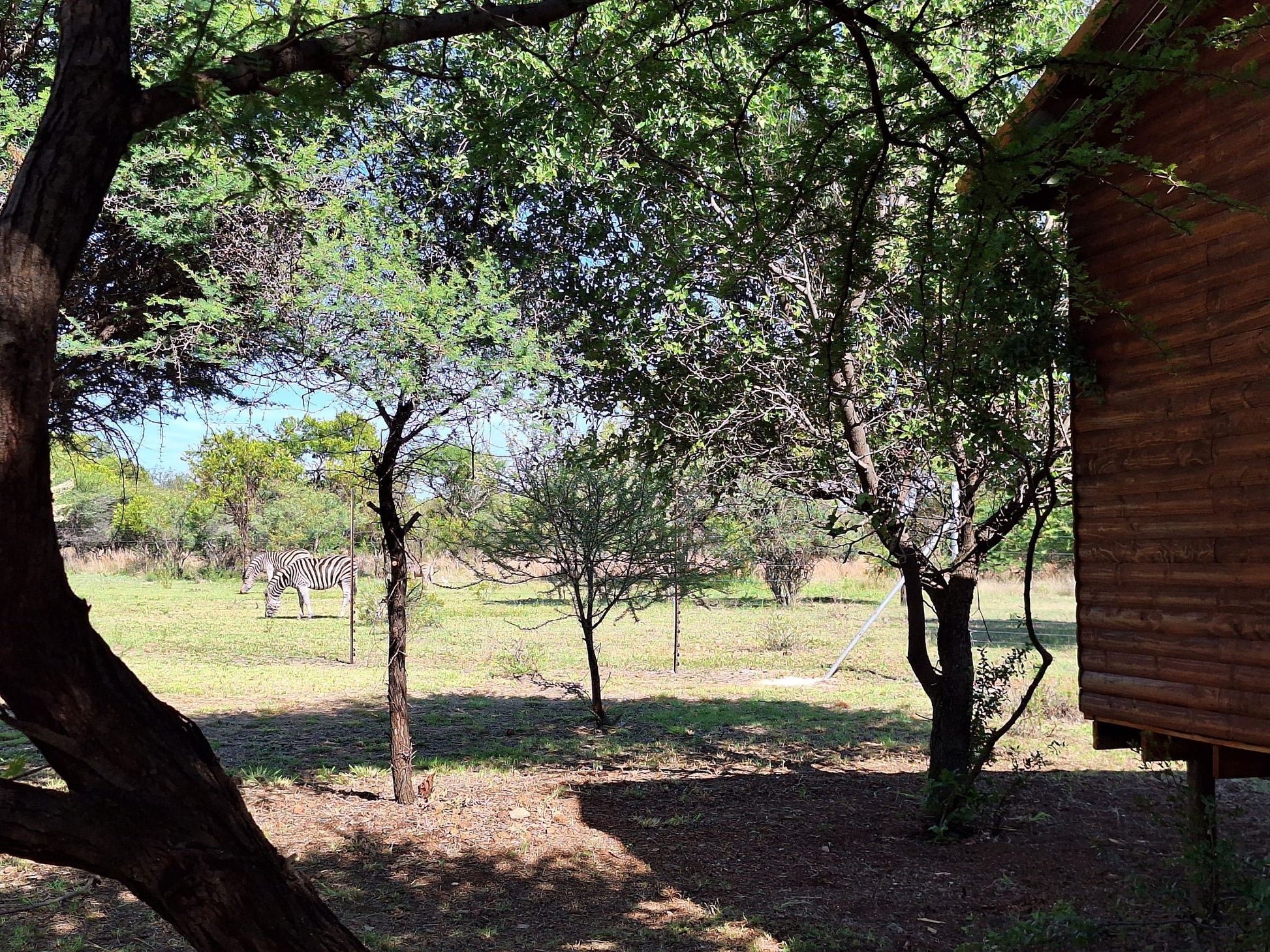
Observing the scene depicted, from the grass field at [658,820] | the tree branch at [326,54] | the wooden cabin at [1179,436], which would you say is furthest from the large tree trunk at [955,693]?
the tree branch at [326,54]

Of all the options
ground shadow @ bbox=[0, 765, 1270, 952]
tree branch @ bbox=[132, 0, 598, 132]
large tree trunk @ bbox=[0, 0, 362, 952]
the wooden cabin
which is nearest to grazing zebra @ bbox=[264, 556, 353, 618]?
ground shadow @ bbox=[0, 765, 1270, 952]

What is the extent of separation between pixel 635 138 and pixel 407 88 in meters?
4.89

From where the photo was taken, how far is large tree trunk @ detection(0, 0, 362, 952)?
2.02 meters

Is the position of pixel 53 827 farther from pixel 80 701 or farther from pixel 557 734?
pixel 557 734

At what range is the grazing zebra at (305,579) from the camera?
2219 cm

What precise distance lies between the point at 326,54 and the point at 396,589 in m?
4.91

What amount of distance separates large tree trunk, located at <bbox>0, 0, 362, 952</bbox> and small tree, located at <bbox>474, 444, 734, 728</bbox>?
735 cm

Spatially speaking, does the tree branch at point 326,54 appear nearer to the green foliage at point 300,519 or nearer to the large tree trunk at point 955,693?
the large tree trunk at point 955,693

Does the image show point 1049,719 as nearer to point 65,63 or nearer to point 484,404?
point 484,404

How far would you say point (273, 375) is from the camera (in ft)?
22.8

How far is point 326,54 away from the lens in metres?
2.61

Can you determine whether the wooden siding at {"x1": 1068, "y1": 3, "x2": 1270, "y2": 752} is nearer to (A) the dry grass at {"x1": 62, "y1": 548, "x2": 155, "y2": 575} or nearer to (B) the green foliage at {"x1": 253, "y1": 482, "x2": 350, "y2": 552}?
(B) the green foliage at {"x1": 253, "y1": 482, "x2": 350, "y2": 552}

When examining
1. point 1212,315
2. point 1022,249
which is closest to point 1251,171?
point 1212,315

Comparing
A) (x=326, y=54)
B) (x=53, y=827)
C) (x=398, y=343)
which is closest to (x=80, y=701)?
(x=53, y=827)
